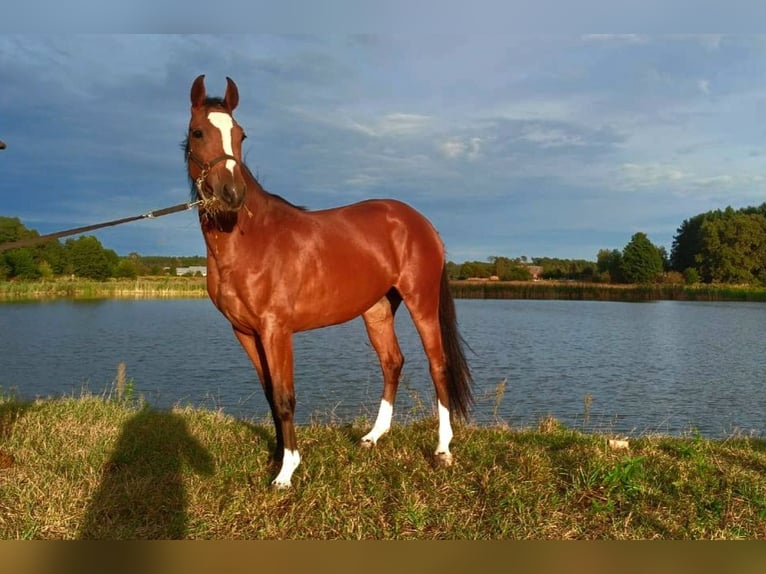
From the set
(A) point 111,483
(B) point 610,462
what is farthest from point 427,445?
(A) point 111,483

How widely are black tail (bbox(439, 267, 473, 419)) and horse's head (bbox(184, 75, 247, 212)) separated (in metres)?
2.09

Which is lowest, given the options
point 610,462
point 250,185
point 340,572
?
point 610,462

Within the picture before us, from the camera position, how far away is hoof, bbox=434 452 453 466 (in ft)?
12.8

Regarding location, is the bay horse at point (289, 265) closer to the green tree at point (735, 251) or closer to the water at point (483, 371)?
the water at point (483, 371)

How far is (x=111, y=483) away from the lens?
3426 mm

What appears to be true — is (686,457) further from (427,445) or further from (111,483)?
(111,483)

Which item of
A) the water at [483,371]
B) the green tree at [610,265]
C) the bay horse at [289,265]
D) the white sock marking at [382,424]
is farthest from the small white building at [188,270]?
the bay horse at [289,265]

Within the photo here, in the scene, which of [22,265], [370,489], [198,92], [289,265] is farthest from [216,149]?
[22,265]

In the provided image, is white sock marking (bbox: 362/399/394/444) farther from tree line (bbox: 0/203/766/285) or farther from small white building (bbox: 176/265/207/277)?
small white building (bbox: 176/265/207/277)

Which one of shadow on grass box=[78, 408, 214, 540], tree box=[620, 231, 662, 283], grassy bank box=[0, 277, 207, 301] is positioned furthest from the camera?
tree box=[620, 231, 662, 283]

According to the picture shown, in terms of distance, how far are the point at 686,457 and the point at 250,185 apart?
11.9 ft

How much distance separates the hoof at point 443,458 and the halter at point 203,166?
7.52 ft

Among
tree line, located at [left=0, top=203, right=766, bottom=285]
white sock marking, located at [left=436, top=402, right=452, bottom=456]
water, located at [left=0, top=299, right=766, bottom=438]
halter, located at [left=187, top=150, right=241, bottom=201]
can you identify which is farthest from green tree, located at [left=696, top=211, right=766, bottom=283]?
halter, located at [left=187, top=150, right=241, bottom=201]

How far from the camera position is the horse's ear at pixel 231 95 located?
3338 mm
